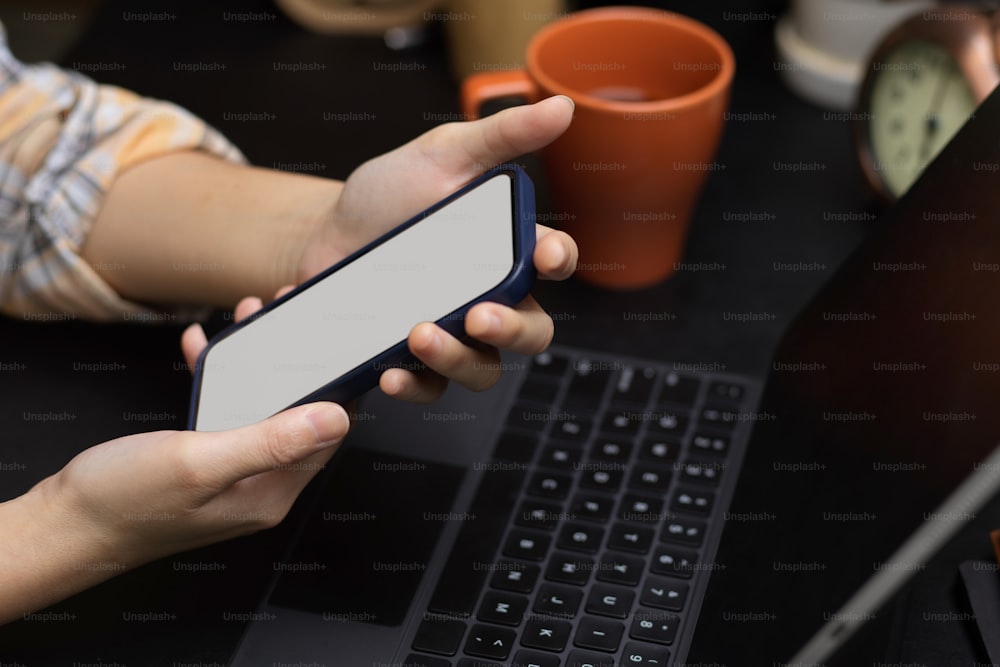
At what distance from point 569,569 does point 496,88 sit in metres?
0.30

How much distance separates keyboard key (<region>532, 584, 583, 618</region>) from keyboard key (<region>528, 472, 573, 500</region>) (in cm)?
5

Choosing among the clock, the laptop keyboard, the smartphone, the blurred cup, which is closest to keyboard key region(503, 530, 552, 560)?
the laptop keyboard

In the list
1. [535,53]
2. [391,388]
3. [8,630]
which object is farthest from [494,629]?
[535,53]

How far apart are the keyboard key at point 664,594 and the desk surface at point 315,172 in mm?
172

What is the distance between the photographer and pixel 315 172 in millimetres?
734

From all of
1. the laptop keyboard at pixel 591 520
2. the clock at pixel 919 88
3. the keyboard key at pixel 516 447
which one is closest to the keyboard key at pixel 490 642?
the laptop keyboard at pixel 591 520

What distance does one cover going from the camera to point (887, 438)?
330 mm

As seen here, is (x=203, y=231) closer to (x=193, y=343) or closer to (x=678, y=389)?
(x=193, y=343)

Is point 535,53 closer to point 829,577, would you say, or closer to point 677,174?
point 677,174

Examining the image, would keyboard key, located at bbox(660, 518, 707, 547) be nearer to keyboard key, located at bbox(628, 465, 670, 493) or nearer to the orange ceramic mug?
keyboard key, located at bbox(628, 465, 670, 493)

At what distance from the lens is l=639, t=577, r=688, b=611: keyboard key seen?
0.44m

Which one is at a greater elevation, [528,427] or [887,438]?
[887,438]

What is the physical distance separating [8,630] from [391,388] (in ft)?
0.73

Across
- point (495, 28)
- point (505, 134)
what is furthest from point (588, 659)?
point (495, 28)
